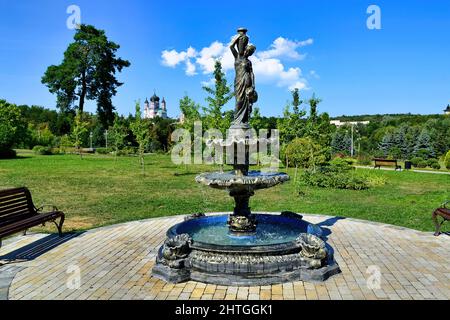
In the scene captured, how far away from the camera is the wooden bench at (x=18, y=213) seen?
24.8 feet

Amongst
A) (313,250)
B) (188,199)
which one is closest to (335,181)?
(188,199)

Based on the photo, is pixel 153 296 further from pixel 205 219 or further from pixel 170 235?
pixel 205 219

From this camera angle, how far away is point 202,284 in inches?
236

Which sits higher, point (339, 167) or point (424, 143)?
point (424, 143)

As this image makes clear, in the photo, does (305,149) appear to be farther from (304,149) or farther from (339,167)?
(339,167)

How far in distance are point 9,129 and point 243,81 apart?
36122 millimetres

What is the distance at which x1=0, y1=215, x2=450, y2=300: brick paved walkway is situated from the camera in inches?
220

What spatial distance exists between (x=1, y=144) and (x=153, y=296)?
36.4 metres

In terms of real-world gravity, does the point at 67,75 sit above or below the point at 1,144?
above

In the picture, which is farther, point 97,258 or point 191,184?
point 191,184

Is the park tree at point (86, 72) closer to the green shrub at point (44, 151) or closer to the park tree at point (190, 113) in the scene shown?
the green shrub at point (44, 151)

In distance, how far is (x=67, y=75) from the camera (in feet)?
140

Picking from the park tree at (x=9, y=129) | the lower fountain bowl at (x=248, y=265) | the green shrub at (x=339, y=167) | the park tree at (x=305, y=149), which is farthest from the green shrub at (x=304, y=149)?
the park tree at (x=9, y=129)
